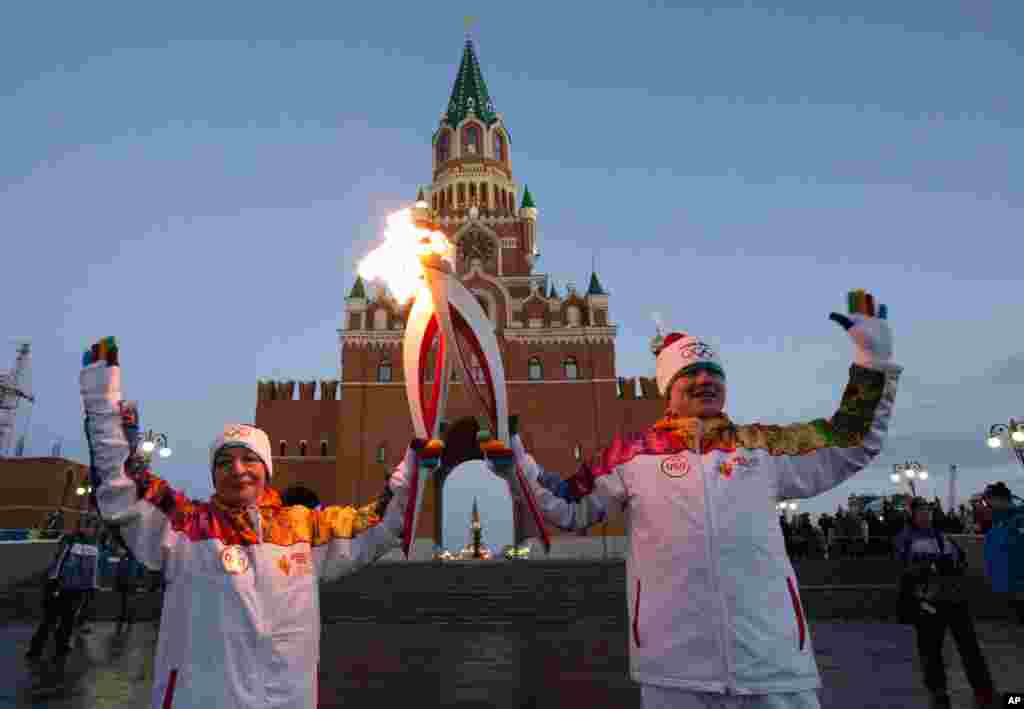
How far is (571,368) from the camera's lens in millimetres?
34438

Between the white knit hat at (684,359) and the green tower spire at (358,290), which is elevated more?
the green tower spire at (358,290)

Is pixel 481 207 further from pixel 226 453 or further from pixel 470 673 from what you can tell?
pixel 226 453

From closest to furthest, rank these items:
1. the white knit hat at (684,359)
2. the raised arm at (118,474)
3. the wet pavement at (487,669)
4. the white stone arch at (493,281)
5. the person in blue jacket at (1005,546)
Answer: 1. the raised arm at (118,474)
2. the white knit hat at (684,359)
3. the person in blue jacket at (1005,546)
4. the wet pavement at (487,669)
5. the white stone arch at (493,281)

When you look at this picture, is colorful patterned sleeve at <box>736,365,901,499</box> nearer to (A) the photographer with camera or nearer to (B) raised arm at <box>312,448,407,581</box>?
(B) raised arm at <box>312,448,407,581</box>

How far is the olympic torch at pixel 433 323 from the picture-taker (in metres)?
4.00

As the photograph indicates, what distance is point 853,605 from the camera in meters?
14.9

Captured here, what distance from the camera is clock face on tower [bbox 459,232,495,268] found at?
37906 mm

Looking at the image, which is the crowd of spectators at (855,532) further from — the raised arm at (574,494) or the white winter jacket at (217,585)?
the white winter jacket at (217,585)

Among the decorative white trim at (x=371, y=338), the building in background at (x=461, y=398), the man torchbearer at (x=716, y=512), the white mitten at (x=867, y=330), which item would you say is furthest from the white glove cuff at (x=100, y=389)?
the decorative white trim at (x=371, y=338)

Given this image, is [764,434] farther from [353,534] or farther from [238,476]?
[238,476]

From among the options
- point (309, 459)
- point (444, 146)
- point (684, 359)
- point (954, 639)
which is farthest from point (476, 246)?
point (684, 359)

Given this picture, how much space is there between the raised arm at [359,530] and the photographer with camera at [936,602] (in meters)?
5.55

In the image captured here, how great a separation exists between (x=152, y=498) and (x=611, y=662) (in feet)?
23.0

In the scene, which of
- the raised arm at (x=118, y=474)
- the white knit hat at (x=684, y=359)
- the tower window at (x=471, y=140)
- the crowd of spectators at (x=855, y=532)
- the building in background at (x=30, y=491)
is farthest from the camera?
the tower window at (x=471, y=140)
